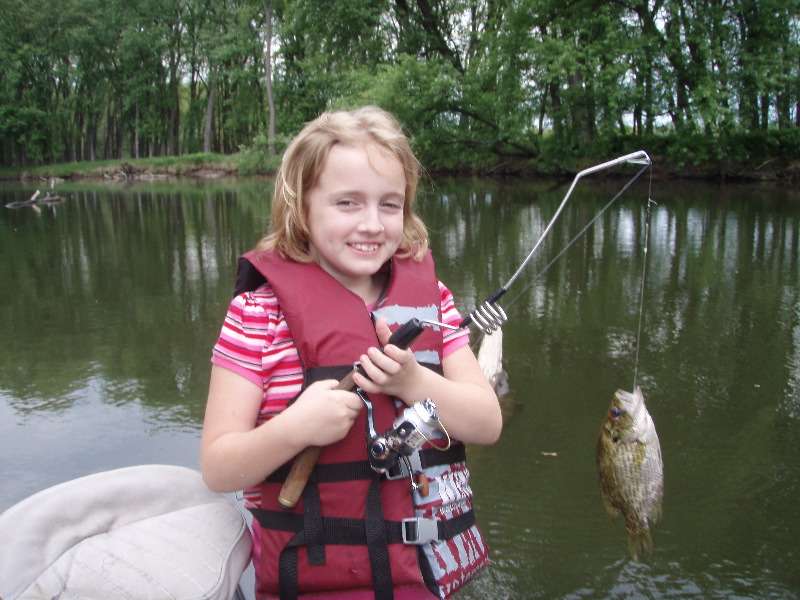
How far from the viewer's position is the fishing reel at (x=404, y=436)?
1.64 metres

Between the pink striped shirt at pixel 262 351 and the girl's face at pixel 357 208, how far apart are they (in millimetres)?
211

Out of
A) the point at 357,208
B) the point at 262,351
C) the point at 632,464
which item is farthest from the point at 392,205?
the point at 632,464

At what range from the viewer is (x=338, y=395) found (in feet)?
5.48

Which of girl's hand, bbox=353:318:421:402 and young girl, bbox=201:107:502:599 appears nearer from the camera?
girl's hand, bbox=353:318:421:402

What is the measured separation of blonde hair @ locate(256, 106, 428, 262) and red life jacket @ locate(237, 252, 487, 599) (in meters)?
0.12

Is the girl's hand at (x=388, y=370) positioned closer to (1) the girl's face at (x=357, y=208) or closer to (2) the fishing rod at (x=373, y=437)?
(2) the fishing rod at (x=373, y=437)

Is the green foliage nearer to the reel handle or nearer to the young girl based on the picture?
the young girl

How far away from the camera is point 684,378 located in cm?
563

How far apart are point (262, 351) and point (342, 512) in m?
0.43

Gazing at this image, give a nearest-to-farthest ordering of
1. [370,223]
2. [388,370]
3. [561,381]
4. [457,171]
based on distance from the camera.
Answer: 1. [388,370]
2. [370,223]
3. [561,381]
4. [457,171]

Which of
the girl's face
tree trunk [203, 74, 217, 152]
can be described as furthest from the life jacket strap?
tree trunk [203, 74, 217, 152]

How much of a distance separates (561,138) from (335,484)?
90.6 ft

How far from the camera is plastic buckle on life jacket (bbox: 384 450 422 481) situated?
182 cm

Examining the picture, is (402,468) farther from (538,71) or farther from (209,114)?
(209,114)
